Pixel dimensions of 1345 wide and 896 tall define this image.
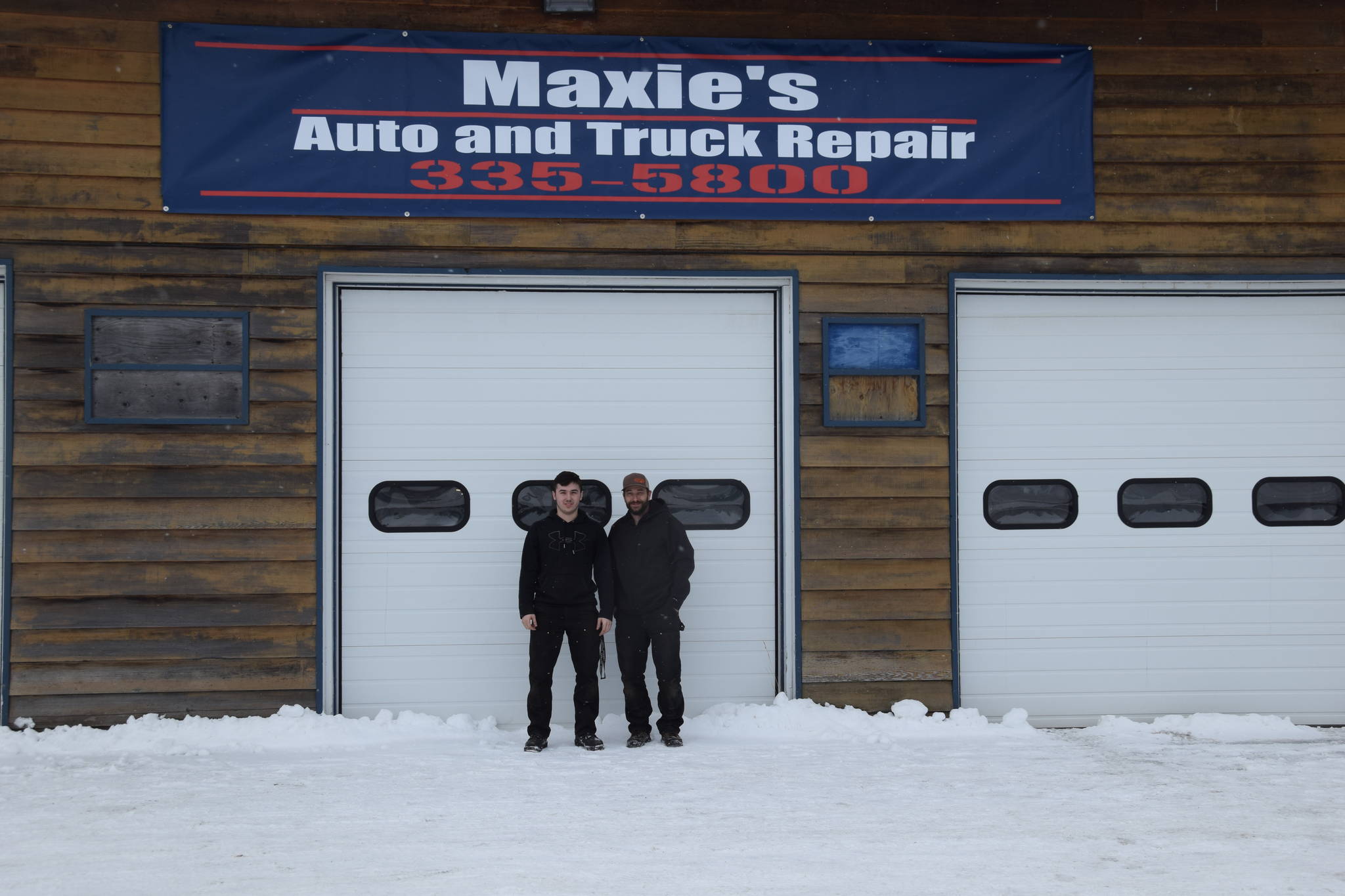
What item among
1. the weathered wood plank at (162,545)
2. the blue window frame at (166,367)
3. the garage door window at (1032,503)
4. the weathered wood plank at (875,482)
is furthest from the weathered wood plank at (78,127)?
the garage door window at (1032,503)

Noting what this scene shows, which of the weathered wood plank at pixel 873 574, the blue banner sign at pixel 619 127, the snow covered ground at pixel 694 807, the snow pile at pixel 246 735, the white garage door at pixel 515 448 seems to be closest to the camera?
the snow covered ground at pixel 694 807

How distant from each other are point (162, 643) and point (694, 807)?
3.75 m

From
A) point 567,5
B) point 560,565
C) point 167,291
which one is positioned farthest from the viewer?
point 567,5

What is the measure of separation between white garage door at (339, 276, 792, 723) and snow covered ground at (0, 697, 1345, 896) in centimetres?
41

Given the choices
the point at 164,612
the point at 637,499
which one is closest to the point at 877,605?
the point at 637,499

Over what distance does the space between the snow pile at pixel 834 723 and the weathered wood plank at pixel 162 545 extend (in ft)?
9.33

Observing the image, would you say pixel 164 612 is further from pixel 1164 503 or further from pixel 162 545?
pixel 1164 503

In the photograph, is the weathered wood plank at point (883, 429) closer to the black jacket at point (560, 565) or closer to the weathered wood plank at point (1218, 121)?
the black jacket at point (560, 565)

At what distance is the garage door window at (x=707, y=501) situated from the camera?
777 centimetres

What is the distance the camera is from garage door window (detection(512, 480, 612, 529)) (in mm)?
7668

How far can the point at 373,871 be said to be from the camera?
4848mm

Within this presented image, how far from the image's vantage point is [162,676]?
7.28 m

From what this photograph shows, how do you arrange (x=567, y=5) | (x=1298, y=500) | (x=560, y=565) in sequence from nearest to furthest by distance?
(x=560, y=565), (x=567, y=5), (x=1298, y=500)

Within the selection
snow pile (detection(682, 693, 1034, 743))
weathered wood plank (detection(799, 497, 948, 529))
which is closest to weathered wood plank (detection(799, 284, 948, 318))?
weathered wood plank (detection(799, 497, 948, 529))
